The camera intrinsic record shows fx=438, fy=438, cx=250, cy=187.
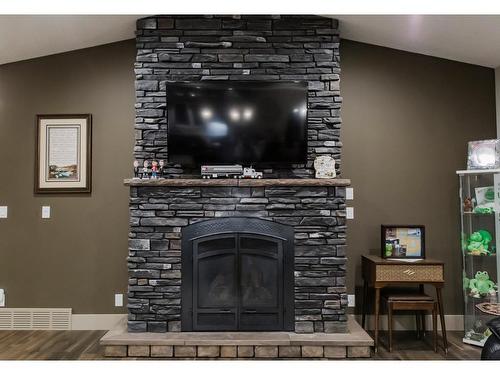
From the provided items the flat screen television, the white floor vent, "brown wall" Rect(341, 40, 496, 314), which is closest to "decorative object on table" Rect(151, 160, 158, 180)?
the flat screen television

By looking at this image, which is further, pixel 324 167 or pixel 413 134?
pixel 413 134

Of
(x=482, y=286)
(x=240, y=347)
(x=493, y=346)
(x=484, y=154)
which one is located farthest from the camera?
(x=484, y=154)

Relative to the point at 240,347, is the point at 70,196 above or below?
above

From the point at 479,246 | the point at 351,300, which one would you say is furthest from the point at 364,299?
the point at 479,246

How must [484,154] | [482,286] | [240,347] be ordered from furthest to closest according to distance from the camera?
[484,154] → [482,286] → [240,347]

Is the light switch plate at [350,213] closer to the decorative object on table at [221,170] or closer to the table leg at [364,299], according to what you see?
the table leg at [364,299]

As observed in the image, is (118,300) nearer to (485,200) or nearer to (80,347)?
(80,347)

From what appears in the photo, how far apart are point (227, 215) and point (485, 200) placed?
2.16 meters

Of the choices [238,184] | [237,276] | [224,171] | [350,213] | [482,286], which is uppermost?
[224,171]

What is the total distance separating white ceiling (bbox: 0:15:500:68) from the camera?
10.8 feet

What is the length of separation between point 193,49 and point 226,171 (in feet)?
3.37

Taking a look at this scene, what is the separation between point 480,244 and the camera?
363 centimetres

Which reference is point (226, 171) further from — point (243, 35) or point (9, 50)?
point (9, 50)

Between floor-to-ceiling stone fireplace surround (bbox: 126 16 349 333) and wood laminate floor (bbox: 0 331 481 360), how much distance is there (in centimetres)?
45
